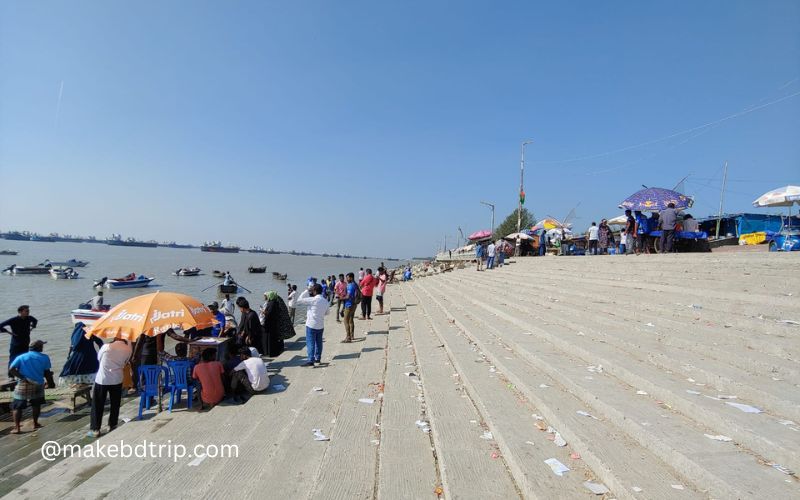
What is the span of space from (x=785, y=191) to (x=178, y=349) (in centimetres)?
1826

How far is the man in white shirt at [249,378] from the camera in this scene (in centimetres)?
614

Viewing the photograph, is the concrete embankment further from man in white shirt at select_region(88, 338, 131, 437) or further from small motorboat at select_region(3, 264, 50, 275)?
small motorboat at select_region(3, 264, 50, 275)

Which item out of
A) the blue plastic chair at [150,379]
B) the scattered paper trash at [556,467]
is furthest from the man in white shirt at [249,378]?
the scattered paper trash at [556,467]

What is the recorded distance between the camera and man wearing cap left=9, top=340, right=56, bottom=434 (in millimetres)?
6426

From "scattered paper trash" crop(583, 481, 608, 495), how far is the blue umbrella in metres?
12.1

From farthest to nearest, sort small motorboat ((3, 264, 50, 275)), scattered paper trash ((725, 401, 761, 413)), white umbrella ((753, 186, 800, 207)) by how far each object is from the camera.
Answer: small motorboat ((3, 264, 50, 275)), white umbrella ((753, 186, 800, 207)), scattered paper trash ((725, 401, 761, 413))

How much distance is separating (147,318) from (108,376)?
102cm

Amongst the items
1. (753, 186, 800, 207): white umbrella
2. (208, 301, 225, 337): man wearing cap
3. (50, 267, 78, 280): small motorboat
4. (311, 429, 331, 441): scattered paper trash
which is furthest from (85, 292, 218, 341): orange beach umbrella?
(50, 267, 78, 280): small motorboat

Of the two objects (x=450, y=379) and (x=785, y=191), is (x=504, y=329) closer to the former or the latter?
(x=450, y=379)

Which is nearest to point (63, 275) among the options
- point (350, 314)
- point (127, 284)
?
point (127, 284)

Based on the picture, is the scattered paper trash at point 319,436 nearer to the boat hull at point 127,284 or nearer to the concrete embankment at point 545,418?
the concrete embankment at point 545,418

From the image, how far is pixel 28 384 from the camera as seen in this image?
6.55 metres

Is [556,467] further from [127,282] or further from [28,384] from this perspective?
[127,282]

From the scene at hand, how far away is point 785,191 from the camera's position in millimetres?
12453
